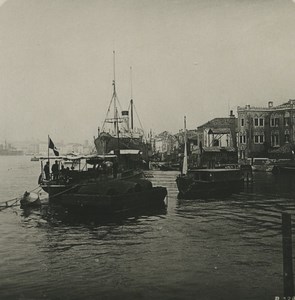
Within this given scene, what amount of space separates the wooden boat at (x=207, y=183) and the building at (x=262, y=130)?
111 feet

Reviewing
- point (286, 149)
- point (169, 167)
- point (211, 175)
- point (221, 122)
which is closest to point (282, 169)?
point (286, 149)

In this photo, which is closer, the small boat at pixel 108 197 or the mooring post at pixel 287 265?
the mooring post at pixel 287 265

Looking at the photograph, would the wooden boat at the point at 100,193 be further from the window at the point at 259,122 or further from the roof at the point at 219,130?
the roof at the point at 219,130

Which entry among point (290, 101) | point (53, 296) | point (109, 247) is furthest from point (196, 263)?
point (290, 101)

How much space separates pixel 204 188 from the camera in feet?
118

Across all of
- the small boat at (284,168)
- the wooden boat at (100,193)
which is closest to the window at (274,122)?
the small boat at (284,168)

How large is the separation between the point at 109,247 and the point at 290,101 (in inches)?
2382

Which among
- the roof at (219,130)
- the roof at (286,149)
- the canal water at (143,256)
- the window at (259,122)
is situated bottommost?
the canal water at (143,256)

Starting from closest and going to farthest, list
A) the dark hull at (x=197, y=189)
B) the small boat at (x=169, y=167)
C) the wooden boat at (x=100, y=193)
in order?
the wooden boat at (x=100, y=193) < the dark hull at (x=197, y=189) < the small boat at (x=169, y=167)

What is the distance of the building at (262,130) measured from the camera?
234ft

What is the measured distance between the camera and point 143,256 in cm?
1524

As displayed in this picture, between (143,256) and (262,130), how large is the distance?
203 feet

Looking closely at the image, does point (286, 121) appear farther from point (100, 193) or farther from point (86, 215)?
point (86, 215)

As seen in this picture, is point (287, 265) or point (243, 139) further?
point (243, 139)
